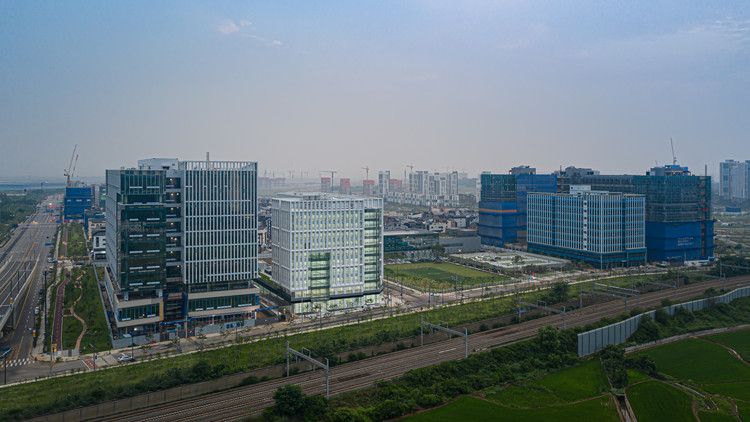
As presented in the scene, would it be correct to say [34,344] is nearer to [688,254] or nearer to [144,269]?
[144,269]

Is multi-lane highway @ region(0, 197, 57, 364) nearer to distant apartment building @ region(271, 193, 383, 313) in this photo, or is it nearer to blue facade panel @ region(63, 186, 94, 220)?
blue facade panel @ region(63, 186, 94, 220)

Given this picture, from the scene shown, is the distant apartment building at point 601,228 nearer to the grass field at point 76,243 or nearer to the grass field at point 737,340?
the grass field at point 737,340

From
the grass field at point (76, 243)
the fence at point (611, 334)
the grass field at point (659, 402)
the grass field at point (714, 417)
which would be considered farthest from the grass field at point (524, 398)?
the grass field at point (76, 243)

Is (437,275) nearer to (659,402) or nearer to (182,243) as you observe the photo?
(182,243)

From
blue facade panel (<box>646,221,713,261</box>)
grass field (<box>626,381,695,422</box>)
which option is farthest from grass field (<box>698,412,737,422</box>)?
blue facade panel (<box>646,221,713,261</box>)

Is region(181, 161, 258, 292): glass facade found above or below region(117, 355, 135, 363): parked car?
above
